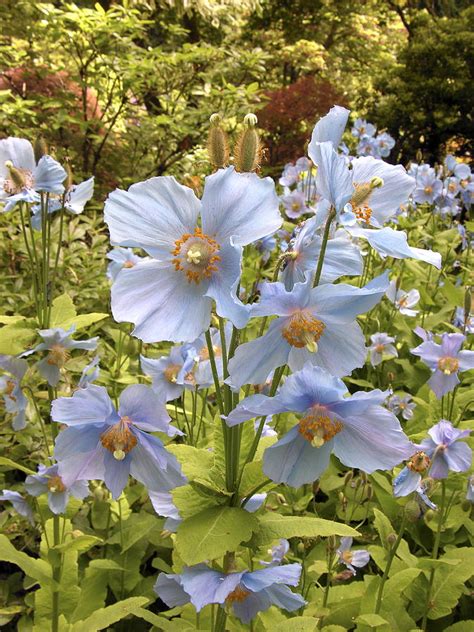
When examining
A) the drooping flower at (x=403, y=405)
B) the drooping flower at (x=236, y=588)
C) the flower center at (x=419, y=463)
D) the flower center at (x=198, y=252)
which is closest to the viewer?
the flower center at (x=198, y=252)

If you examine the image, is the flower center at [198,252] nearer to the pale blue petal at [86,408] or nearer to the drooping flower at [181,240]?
the drooping flower at [181,240]

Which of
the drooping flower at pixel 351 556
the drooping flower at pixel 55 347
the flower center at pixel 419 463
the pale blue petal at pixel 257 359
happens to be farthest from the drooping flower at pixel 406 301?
the pale blue petal at pixel 257 359

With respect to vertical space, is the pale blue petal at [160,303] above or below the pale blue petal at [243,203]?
below

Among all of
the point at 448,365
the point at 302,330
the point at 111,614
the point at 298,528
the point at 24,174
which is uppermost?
the point at 302,330

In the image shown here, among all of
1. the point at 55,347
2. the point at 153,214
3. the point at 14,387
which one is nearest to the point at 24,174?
the point at 55,347

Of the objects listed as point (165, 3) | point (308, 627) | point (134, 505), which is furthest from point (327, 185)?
point (165, 3)

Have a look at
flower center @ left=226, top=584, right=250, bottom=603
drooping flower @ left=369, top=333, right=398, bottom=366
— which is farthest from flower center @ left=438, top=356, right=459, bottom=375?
flower center @ left=226, top=584, right=250, bottom=603

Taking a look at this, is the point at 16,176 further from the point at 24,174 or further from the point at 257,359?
the point at 257,359
